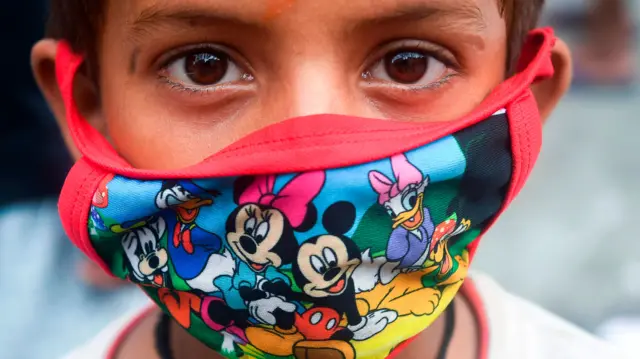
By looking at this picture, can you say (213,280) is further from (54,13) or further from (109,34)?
(54,13)

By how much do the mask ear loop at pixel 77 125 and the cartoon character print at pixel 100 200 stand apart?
0.03 m

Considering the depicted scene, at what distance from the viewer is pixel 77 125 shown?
1.09 meters

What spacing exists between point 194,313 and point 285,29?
451 mm

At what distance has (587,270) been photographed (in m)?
2.83

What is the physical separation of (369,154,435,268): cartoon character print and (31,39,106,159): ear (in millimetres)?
610

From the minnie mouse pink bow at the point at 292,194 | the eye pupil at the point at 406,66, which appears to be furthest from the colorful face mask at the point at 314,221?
the eye pupil at the point at 406,66

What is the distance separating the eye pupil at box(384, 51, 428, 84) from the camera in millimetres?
1015

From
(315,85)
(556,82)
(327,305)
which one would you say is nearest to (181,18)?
(315,85)

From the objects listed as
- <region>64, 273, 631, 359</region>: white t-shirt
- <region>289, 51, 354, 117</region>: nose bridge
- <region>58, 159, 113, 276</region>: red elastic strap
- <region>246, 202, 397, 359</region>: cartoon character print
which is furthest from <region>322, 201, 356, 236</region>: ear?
Result: <region>64, 273, 631, 359</region>: white t-shirt

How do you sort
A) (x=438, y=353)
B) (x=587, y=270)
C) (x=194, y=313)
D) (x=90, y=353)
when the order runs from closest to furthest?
(x=194, y=313) → (x=438, y=353) → (x=90, y=353) → (x=587, y=270)

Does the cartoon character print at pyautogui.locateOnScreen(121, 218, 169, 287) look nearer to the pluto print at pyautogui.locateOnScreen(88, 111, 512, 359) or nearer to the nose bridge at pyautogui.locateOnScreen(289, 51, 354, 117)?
the pluto print at pyautogui.locateOnScreen(88, 111, 512, 359)

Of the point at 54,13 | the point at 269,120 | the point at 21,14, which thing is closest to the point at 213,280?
the point at 269,120

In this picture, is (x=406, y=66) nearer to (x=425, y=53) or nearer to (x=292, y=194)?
(x=425, y=53)

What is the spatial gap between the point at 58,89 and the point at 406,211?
31.0 inches
